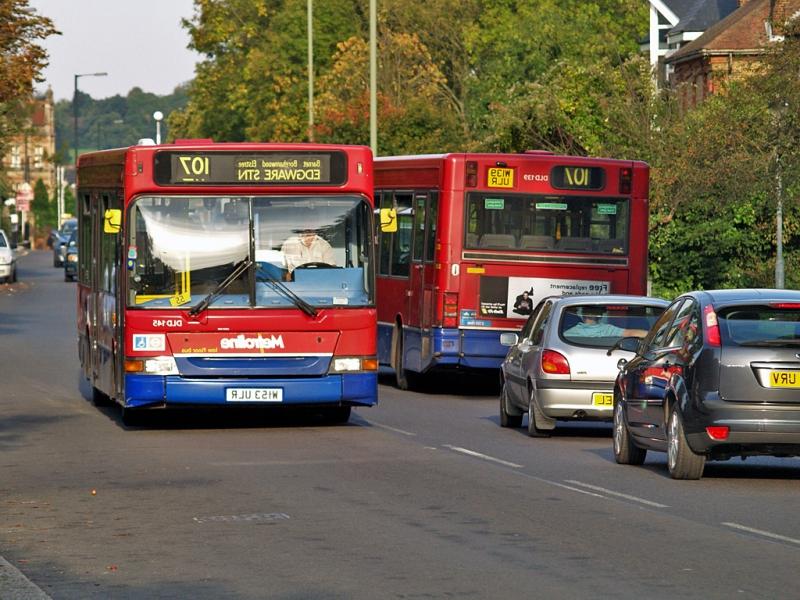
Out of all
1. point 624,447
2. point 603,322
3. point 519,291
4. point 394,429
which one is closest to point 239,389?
point 394,429

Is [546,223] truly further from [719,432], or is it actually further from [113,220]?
[719,432]

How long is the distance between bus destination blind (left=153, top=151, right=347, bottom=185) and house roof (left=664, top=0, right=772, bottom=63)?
49.2 metres

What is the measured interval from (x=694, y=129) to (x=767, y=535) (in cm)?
2974

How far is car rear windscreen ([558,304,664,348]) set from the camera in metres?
19.5

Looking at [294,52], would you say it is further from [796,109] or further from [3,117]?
[796,109]

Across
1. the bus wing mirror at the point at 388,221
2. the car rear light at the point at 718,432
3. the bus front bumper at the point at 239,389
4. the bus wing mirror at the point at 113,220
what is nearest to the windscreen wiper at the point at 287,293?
the bus front bumper at the point at 239,389

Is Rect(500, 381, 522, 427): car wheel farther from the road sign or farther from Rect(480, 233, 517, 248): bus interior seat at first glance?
the road sign

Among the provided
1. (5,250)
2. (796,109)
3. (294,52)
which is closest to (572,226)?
(796,109)

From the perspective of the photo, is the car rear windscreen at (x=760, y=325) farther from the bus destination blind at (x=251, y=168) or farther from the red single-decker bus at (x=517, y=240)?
the red single-decker bus at (x=517, y=240)

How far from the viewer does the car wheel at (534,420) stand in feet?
63.7

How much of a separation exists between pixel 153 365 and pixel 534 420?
3706 millimetres

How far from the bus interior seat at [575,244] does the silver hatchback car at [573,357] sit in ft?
16.6

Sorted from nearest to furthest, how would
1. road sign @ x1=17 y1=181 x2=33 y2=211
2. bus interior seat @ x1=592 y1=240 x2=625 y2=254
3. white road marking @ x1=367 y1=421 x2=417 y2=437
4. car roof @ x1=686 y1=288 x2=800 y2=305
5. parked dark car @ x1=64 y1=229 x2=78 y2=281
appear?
car roof @ x1=686 y1=288 x2=800 y2=305, white road marking @ x1=367 y1=421 x2=417 y2=437, bus interior seat @ x1=592 y1=240 x2=625 y2=254, parked dark car @ x1=64 y1=229 x2=78 y2=281, road sign @ x1=17 y1=181 x2=33 y2=211

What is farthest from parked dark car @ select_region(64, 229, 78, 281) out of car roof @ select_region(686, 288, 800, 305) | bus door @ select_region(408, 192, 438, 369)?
car roof @ select_region(686, 288, 800, 305)
